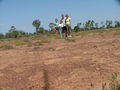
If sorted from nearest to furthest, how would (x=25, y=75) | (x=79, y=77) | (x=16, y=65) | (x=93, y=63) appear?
(x=79, y=77) → (x=25, y=75) → (x=93, y=63) → (x=16, y=65)

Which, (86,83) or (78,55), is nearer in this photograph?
(86,83)

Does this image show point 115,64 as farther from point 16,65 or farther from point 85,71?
point 16,65

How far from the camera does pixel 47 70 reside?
6172mm

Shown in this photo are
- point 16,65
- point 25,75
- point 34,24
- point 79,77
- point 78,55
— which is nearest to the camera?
point 79,77

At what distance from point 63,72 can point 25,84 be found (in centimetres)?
87

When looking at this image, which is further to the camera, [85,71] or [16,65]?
A: [16,65]

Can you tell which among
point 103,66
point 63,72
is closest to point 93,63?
point 103,66

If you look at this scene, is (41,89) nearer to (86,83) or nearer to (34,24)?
(86,83)

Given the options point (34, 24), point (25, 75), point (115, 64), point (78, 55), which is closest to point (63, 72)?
point (25, 75)

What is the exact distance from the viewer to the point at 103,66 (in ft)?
20.4

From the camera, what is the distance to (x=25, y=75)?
6.01m

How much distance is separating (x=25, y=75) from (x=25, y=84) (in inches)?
21.5

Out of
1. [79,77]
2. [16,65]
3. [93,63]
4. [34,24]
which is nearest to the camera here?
[79,77]

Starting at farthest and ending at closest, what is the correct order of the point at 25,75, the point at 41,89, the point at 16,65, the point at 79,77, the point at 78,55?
the point at 78,55, the point at 16,65, the point at 25,75, the point at 79,77, the point at 41,89
